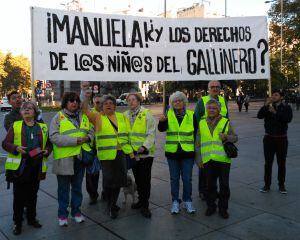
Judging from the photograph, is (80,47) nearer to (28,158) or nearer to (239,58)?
(28,158)

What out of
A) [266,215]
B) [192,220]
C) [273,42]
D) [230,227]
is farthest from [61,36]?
[273,42]

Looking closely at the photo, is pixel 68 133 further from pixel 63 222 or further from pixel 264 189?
pixel 264 189

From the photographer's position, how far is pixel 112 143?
4.73 meters

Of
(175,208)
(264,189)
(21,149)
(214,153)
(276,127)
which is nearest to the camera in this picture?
(21,149)

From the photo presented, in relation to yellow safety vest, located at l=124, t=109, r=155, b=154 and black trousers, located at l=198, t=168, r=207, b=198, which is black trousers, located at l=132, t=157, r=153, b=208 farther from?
black trousers, located at l=198, t=168, r=207, b=198

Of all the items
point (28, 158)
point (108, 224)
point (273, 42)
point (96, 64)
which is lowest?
point (108, 224)

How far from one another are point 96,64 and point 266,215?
316 centimetres

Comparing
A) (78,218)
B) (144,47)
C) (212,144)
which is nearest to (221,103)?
(212,144)

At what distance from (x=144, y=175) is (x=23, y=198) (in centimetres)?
157

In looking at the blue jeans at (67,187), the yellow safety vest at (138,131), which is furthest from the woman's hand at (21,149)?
the yellow safety vest at (138,131)

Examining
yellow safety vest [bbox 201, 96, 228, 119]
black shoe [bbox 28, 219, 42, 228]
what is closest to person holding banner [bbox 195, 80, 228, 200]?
yellow safety vest [bbox 201, 96, 228, 119]

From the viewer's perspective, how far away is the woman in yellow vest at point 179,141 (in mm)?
4892

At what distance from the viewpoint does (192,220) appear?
15.5ft

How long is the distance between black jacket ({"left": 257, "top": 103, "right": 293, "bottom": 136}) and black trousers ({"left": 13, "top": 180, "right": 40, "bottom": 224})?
360cm
